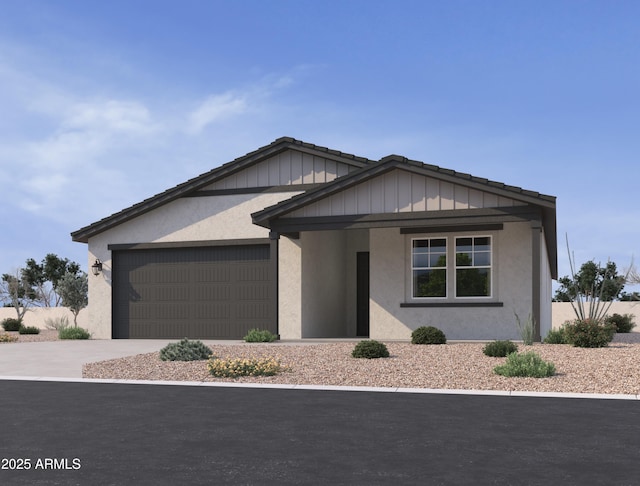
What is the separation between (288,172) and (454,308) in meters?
7.45

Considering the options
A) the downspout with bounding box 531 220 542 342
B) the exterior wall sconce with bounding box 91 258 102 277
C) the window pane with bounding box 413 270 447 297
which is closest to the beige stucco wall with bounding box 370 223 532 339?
the window pane with bounding box 413 270 447 297

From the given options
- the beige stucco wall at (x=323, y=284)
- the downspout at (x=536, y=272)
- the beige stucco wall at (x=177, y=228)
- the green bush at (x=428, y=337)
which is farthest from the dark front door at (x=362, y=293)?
the downspout at (x=536, y=272)

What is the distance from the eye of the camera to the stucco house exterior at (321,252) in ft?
65.9

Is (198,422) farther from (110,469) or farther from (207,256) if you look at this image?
(207,256)

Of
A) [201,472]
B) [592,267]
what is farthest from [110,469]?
[592,267]

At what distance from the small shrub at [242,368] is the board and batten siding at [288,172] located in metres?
11.1

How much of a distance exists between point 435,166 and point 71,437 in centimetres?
1382

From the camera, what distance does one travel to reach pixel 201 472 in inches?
245

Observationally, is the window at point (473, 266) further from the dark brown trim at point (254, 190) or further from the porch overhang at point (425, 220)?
the dark brown trim at point (254, 190)

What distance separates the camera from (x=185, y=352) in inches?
629

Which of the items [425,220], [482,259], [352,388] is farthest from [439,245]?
[352,388]

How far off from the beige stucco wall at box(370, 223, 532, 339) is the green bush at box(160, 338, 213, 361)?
22.3 ft

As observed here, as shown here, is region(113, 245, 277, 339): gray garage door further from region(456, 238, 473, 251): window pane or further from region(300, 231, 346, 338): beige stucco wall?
region(456, 238, 473, 251): window pane

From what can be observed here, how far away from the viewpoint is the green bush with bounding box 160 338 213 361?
15.9 m
